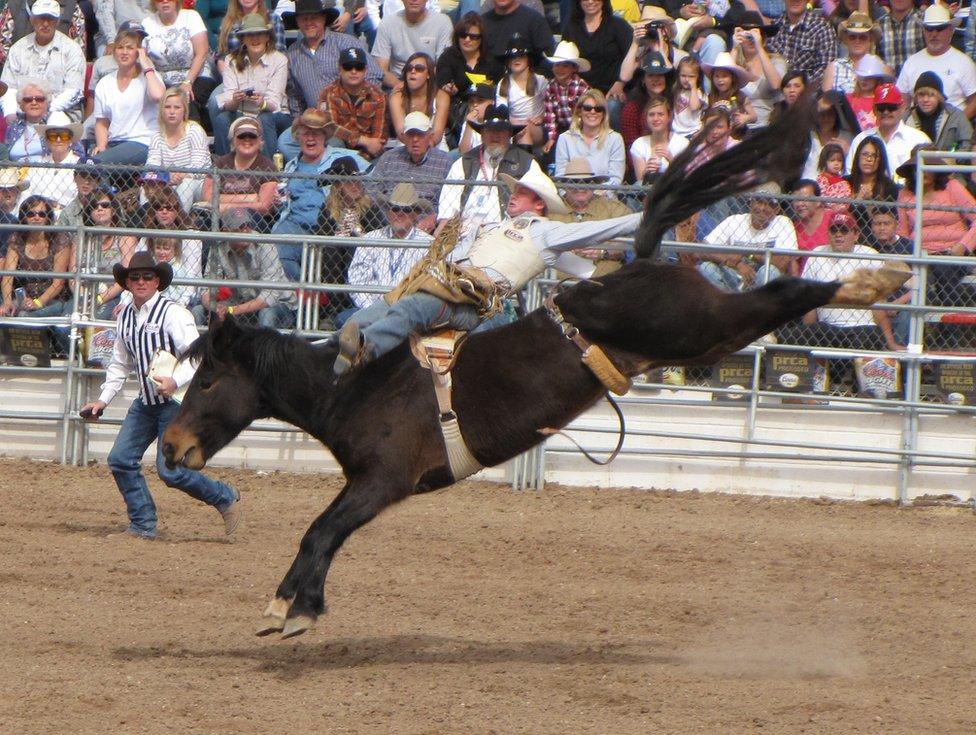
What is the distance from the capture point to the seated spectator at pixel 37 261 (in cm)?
1098

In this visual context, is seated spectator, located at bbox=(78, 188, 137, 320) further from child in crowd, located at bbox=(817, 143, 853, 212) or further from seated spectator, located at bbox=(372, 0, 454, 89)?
child in crowd, located at bbox=(817, 143, 853, 212)

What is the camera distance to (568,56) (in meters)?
→ 12.5

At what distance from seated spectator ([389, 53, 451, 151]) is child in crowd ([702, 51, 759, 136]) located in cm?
236

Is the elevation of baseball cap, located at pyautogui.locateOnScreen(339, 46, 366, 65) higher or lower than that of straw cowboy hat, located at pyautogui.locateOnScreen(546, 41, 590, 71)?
lower

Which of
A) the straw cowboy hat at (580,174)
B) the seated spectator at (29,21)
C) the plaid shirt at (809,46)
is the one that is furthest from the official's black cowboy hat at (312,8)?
the plaid shirt at (809,46)

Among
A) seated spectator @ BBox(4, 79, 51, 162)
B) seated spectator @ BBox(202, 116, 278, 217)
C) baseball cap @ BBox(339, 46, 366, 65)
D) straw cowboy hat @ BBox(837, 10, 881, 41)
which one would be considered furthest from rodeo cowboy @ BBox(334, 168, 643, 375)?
seated spectator @ BBox(4, 79, 51, 162)

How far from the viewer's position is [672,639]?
6.84 meters

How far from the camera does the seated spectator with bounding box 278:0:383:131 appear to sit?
1305 cm

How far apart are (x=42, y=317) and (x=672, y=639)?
625 cm

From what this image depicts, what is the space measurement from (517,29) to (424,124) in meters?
2.10

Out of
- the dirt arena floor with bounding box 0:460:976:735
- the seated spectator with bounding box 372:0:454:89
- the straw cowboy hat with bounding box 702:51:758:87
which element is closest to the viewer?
the dirt arena floor with bounding box 0:460:976:735

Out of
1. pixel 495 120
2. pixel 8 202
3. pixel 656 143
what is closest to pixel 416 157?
pixel 495 120

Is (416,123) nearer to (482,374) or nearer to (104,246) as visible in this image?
(104,246)

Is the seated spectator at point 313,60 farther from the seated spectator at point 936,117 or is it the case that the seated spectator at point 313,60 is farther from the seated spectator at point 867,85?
the seated spectator at point 936,117
